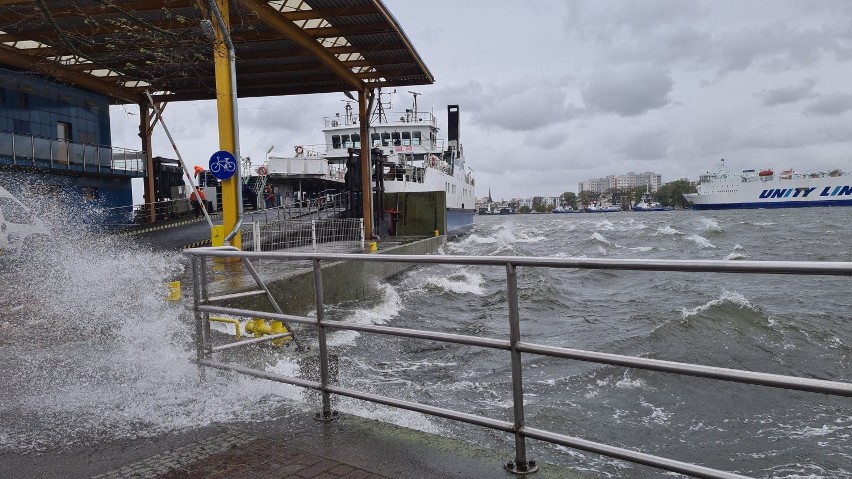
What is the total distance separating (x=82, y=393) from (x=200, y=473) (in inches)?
82.6

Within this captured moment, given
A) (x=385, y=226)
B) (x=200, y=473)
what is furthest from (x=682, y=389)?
(x=385, y=226)

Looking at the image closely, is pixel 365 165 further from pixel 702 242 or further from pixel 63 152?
pixel 702 242

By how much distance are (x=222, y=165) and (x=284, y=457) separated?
379 inches

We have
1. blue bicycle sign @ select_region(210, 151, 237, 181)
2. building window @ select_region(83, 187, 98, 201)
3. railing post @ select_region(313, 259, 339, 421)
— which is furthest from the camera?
building window @ select_region(83, 187, 98, 201)

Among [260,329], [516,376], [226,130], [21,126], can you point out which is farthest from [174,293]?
[21,126]

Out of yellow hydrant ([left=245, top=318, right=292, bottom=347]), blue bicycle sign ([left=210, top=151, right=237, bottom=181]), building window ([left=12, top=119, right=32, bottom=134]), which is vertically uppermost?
building window ([left=12, top=119, right=32, bottom=134])

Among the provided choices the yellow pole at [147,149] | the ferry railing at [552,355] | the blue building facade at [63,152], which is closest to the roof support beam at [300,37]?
the blue building facade at [63,152]

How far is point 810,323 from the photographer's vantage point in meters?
10.1

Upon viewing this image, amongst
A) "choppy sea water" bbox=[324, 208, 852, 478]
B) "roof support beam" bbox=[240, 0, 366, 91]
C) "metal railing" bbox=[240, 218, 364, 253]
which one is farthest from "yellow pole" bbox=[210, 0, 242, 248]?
"choppy sea water" bbox=[324, 208, 852, 478]

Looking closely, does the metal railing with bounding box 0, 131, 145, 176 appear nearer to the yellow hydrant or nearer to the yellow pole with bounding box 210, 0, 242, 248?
the yellow pole with bounding box 210, 0, 242, 248

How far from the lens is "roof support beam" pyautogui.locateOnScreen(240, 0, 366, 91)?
1370 cm

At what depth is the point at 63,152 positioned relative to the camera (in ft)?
71.1

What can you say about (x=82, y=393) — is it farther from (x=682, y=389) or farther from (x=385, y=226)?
(x=385, y=226)

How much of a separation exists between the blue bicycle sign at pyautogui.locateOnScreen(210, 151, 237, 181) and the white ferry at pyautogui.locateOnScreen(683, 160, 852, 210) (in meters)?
99.6
